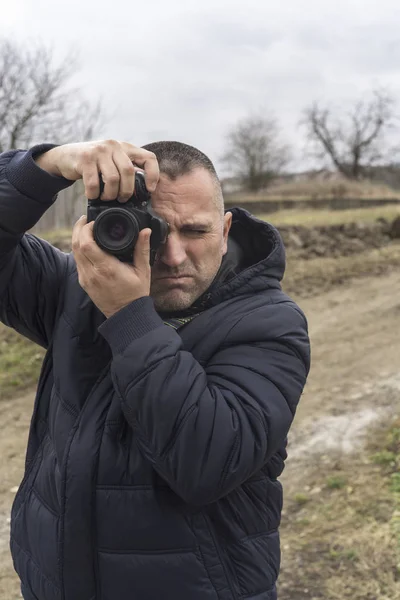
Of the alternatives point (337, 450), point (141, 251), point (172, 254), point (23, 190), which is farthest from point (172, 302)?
point (337, 450)

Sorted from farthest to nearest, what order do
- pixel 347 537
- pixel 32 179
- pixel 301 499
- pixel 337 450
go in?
1. pixel 337 450
2. pixel 301 499
3. pixel 347 537
4. pixel 32 179

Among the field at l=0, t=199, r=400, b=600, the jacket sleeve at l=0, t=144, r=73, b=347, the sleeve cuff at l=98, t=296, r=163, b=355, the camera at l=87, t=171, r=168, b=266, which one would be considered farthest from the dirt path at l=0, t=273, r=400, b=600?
the camera at l=87, t=171, r=168, b=266

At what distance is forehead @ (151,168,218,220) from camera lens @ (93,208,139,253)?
0.21m

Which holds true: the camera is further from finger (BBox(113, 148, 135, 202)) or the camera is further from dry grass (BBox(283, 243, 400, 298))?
dry grass (BBox(283, 243, 400, 298))

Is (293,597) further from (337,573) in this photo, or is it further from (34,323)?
(34,323)

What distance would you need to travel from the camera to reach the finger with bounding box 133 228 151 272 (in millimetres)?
1461

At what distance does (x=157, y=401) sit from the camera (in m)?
1.36

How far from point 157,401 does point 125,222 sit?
1.36 ft

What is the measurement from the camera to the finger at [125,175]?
147 cm

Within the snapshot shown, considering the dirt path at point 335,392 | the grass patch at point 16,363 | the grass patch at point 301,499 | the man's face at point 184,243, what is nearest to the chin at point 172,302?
the man's face at point 184,243

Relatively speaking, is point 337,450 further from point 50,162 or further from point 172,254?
point 50,162

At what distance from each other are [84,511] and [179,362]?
1.45 feet

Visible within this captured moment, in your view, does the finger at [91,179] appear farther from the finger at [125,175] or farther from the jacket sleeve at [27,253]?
the jacket sleeve at [27,253]

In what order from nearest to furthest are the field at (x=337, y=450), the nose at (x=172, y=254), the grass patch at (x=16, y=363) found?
the nose at (x=172, y=254)
the field at (x=337, y=450)
the grass patch at (x=16, y=363)
